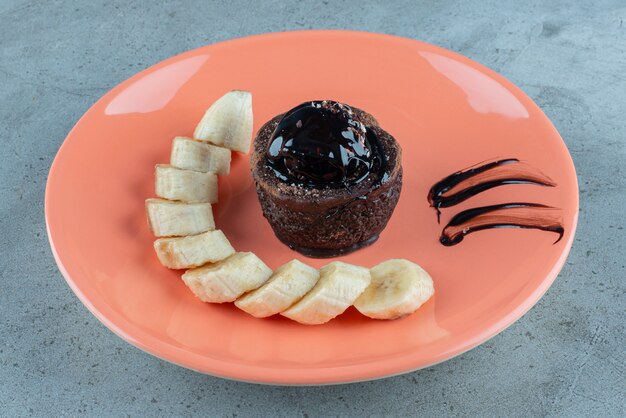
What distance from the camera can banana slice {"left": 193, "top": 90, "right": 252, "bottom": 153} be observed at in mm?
4062

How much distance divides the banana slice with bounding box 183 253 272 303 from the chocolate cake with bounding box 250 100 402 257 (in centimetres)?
36

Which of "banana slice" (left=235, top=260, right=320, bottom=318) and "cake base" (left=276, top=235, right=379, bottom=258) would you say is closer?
"banana slice" (left=235, top=260, right=320, bottom=318)

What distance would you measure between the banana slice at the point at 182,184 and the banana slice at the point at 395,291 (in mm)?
1003

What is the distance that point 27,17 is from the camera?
5.68 m

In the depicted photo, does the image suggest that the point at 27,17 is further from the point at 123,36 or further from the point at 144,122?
the point at 144,122

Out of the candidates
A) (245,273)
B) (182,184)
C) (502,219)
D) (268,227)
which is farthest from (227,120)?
(502,219)

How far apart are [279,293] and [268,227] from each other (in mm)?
830

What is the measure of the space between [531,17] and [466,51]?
66cm

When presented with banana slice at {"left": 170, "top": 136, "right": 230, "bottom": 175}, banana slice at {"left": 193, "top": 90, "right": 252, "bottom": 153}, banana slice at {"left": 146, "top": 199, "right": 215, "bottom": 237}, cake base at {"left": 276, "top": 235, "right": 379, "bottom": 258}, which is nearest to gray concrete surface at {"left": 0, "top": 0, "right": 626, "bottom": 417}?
banana slice at {"left": 146, "top": 199, "right": 215, "bottom": 237}

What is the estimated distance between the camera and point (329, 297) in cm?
310

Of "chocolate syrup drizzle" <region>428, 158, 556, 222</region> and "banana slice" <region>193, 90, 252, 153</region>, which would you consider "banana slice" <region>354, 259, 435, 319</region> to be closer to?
"chocolate syrup drizzle" <region>428, 158, 556, 222</region>

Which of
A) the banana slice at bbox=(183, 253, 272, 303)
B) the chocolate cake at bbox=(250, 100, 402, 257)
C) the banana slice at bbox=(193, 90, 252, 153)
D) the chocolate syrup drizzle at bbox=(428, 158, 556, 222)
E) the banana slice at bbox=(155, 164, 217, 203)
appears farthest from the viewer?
the banana slice at bbox=(193, 90, 252, 153)

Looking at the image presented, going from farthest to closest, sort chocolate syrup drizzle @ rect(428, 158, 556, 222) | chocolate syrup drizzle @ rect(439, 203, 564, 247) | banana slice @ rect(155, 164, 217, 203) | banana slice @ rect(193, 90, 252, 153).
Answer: banana slice @ rect(193, 90, 252, 153) → chocolate syrup drizzle @ rect(428, 158, 556, 222) → banana slice @ rect(155, 164, 217, 203) → chocolate syrup drizzle @ rect(439, 203, 564, 247)

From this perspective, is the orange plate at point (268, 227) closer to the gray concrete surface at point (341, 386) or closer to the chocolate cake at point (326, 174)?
the chocolate cake at point (326, 174)
